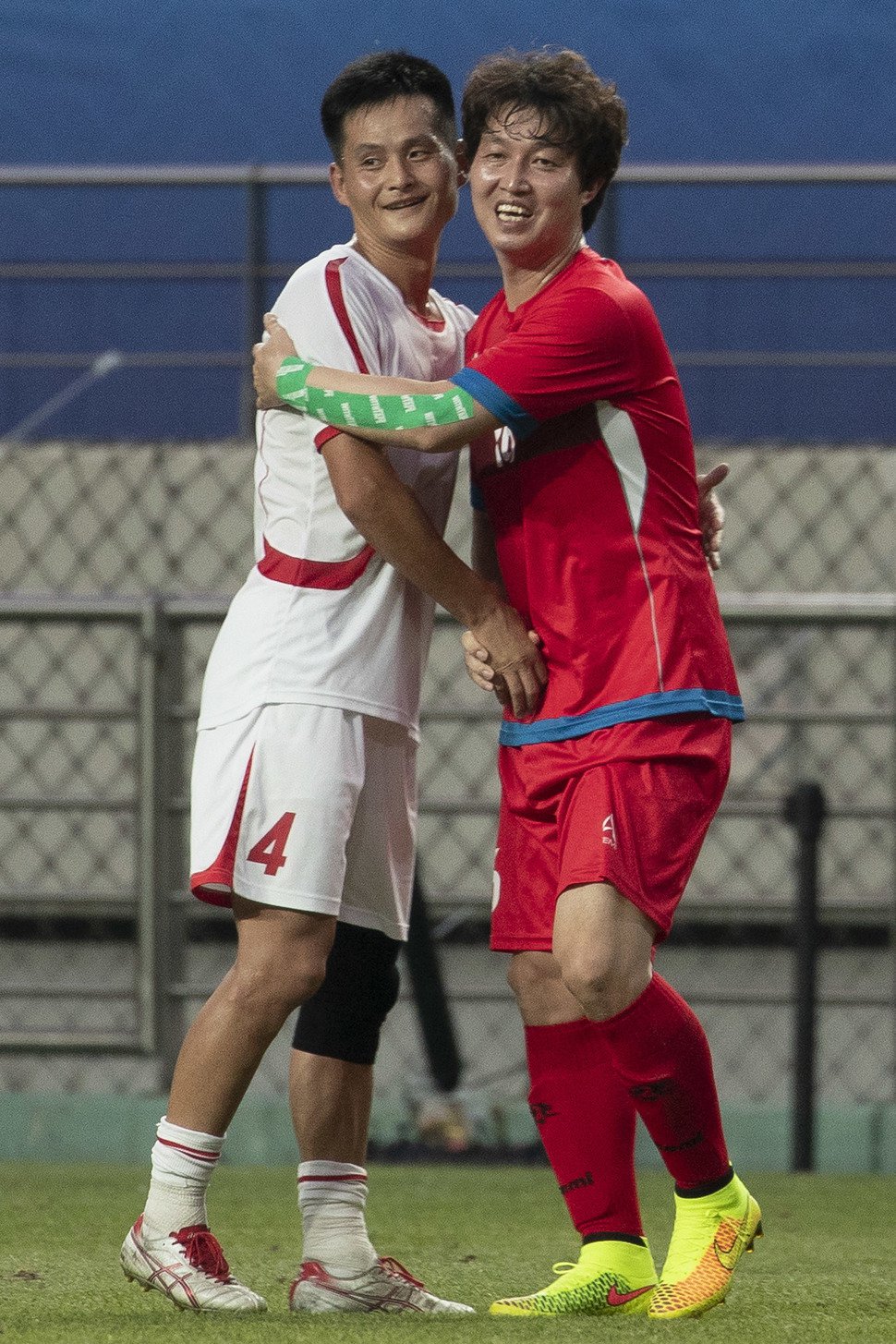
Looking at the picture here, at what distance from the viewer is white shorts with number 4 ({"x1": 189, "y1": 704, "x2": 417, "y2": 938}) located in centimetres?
224

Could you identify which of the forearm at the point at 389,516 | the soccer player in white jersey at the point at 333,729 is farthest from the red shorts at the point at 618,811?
the forearm at the point at 389,516

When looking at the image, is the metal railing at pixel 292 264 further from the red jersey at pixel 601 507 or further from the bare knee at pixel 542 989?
the bare knee at pixel 542 989

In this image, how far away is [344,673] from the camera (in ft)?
7.52

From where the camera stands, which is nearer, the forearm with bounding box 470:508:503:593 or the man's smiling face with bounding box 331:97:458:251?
the man's smiling face with bounding box 331:97:458:251

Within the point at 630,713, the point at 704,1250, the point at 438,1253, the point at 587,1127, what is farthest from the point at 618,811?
the point at 438,1253

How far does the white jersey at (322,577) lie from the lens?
2.29 m

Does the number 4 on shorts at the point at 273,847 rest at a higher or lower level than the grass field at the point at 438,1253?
higher

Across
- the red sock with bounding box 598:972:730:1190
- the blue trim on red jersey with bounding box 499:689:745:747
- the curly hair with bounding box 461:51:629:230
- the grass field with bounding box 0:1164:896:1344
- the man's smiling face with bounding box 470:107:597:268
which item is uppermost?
the curly hair with bounding box 461:51:629:230

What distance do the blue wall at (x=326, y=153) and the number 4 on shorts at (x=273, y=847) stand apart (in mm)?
3224

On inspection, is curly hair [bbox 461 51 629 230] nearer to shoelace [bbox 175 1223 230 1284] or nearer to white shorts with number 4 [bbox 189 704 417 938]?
white shorts with number 4 [bbox 189 704 417 938]

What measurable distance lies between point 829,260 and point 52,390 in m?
2.19

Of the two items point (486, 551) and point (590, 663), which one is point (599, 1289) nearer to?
point (590, 663)

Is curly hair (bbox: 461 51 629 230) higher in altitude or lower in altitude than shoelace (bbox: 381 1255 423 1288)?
higher

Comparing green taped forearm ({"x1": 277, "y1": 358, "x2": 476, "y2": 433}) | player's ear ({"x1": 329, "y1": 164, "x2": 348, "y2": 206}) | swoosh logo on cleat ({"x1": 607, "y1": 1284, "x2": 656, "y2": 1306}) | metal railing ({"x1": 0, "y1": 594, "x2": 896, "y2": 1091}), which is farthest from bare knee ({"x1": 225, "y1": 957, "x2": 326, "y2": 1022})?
metal railing ({"x1": 0, "y1": 594, "x2": 896, "y2": 1091})
